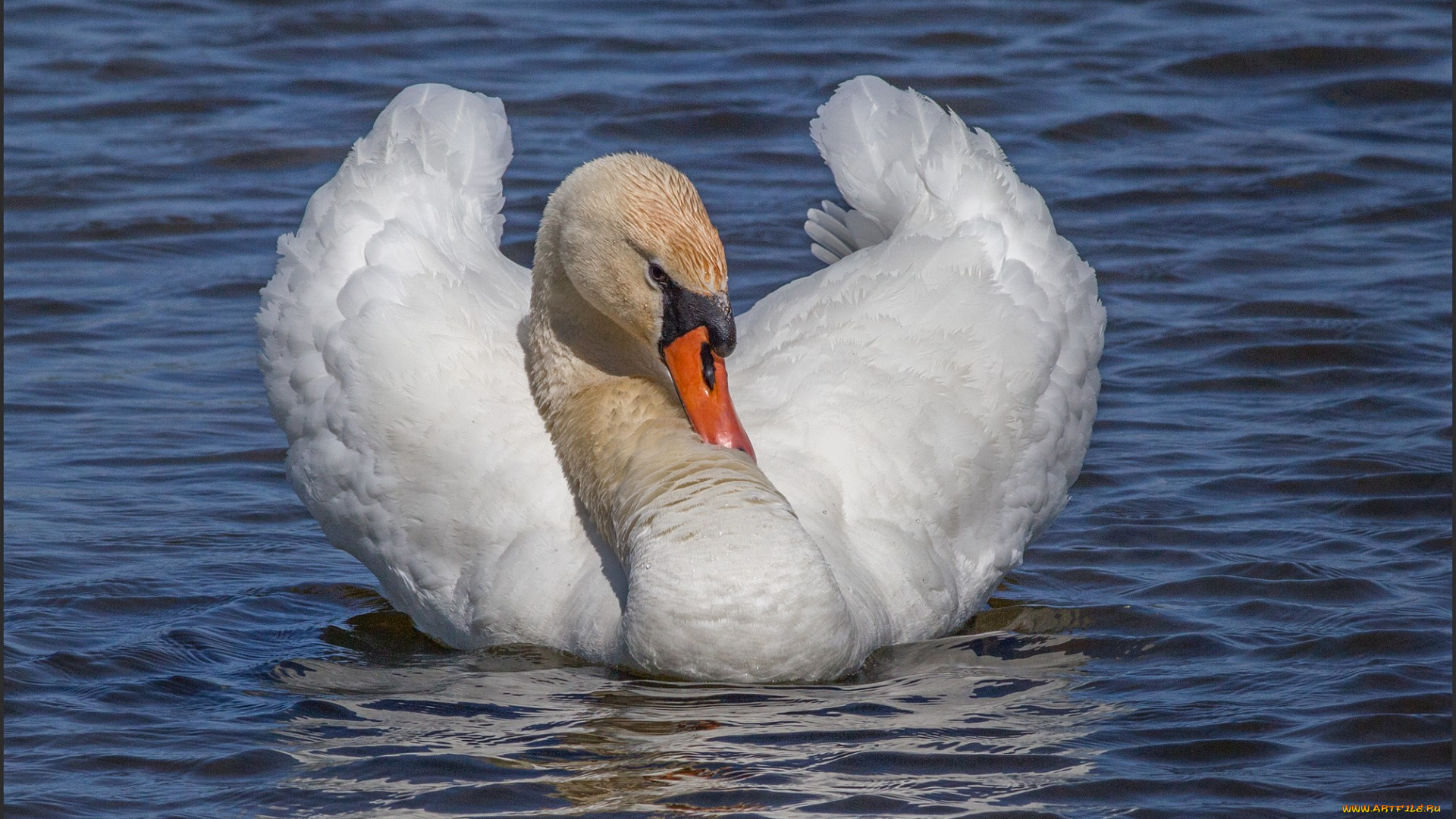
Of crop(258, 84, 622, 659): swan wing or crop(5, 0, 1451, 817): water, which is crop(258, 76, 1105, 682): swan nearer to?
crop(258, 84, 622, 659): swan wing

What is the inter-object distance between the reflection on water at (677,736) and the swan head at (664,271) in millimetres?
792

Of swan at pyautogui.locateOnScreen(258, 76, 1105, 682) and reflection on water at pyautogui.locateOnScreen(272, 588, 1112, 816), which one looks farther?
swan at pyautogui.locateOnScreen(258, 76, 1105, 682)

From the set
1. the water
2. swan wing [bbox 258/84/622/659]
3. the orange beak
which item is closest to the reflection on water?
the water

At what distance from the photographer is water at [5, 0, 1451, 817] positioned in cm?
550

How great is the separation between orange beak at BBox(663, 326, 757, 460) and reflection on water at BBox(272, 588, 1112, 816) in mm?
706

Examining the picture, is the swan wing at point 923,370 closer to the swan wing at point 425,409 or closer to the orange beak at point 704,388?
the orange beak at point 704,388

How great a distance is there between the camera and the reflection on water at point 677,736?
5.24 m

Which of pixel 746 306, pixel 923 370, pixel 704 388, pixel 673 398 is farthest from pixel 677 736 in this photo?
pixel 746 306

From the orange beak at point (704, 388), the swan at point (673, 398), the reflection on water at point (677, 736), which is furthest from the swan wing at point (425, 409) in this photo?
the orange beak at point (704, 388)

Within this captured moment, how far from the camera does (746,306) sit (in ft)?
32.3

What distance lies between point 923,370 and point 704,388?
1031mm

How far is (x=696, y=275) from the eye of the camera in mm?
5828

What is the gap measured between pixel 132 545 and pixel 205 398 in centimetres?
163

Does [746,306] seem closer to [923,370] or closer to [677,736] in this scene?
[923,370]
